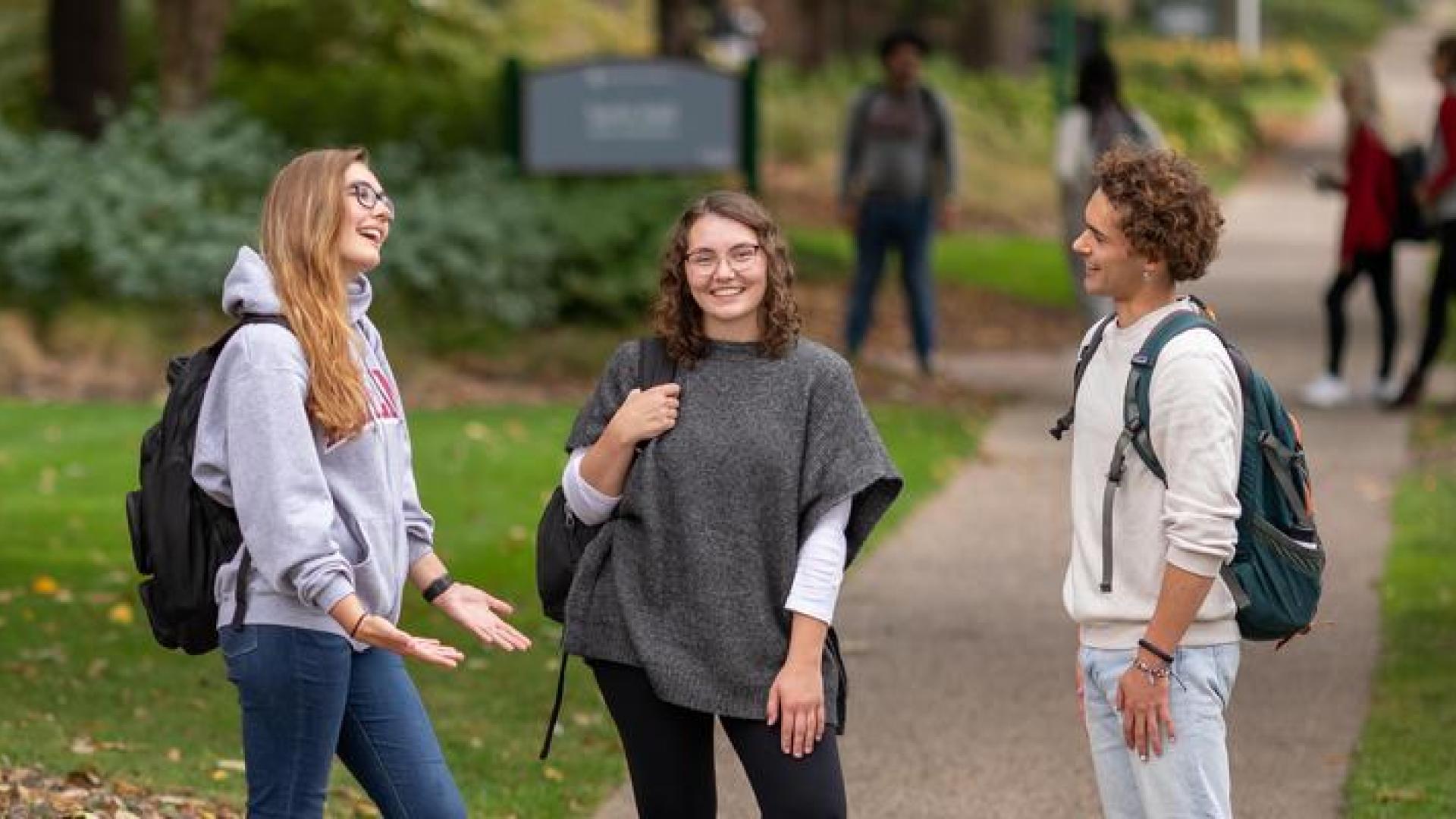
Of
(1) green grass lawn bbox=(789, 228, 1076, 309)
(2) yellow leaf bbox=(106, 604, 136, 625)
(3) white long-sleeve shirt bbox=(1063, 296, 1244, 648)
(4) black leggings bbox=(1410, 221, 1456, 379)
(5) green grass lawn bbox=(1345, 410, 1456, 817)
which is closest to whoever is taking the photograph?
(3) white long-sleeve shirt bbox=(1063, 296, 1244, 648)

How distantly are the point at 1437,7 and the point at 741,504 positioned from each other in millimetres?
110422

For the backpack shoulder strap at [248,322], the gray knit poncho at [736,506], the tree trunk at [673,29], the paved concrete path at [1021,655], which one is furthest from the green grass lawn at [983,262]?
the backpack shoulder strap at [248,322]

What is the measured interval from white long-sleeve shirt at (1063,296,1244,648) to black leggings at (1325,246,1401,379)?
33.5ft

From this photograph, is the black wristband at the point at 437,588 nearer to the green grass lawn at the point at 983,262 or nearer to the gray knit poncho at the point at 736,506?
the gray knit poncho at the point at 736,506

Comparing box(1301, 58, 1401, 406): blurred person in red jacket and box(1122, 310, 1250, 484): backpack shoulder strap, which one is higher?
box(1122, 310, 1250, 484): backpack shoulder strap

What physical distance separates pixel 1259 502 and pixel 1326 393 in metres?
11.0

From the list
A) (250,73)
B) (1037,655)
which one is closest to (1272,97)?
(250,73)

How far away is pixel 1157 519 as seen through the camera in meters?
4.68

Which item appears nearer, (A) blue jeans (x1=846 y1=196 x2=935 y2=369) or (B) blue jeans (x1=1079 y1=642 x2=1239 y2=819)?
(B) blue jeans (x1=1079 y1=642 x2=1239 y2=819)

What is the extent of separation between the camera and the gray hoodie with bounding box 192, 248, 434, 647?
4.66 metres

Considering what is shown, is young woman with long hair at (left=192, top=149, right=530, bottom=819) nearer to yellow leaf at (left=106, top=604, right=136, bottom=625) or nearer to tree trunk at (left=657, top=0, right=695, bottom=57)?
yellow leaf at (left=106, top=604, right=136, bottom=625)

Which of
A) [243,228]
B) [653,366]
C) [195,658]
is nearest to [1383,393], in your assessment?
[243,228]

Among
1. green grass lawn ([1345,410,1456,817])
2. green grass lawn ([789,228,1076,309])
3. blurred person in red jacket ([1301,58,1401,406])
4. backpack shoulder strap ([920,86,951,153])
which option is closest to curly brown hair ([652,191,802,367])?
green grass lawn ([1345,410,1456,817])

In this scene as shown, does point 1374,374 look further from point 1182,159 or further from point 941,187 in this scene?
point 1182,159
